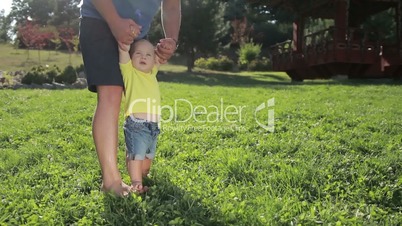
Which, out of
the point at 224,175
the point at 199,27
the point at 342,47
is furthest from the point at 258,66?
the point at 224,175

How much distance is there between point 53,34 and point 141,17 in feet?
115

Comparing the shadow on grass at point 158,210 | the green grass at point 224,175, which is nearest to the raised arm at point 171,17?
the green grass at point 224,175

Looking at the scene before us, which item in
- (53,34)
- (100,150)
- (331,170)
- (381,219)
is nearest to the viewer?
(381,219)

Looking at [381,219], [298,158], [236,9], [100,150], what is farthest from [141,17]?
[236,9]

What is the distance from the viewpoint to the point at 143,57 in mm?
2420

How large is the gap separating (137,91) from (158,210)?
777 millimetres

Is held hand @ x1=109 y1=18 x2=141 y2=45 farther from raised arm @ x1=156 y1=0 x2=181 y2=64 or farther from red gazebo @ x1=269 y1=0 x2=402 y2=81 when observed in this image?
red gazebo @ x1=269 y1=0 x2=402 y2=81

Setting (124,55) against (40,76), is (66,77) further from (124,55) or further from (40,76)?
(124,55)

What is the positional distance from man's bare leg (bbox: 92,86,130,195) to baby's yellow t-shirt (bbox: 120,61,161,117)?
0.09 metres

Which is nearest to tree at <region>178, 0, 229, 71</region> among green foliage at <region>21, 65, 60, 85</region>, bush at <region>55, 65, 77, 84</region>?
bush at <region>55, 65, 77, 84</region>

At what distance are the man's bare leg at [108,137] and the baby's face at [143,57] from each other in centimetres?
21

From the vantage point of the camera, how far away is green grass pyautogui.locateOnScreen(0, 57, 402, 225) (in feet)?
6.65

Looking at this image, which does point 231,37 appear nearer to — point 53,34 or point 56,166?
point 53,34

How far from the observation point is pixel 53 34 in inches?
1355
